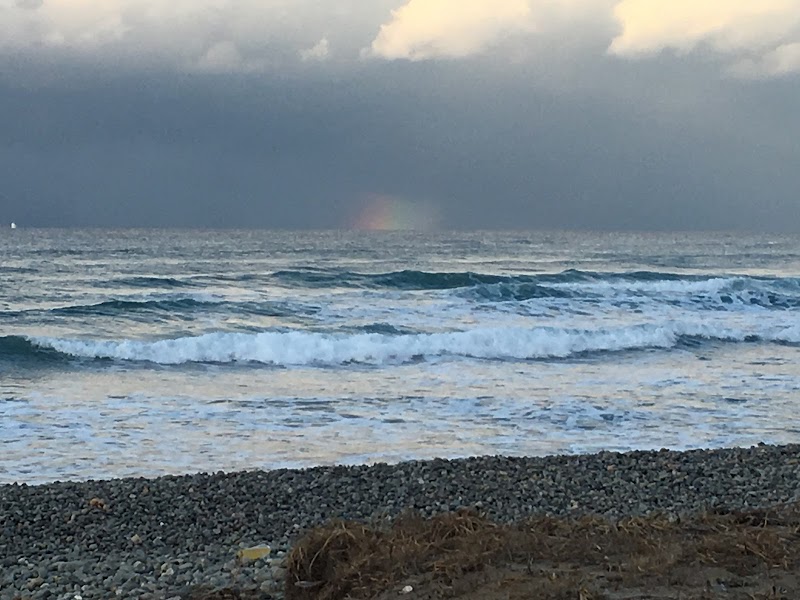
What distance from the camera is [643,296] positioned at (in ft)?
116

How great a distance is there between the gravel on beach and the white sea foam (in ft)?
34.2

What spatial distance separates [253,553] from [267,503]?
1591 mm

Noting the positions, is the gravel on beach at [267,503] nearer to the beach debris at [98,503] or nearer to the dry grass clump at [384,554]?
the beach debris at [98,503]

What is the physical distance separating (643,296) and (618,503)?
2839 cm

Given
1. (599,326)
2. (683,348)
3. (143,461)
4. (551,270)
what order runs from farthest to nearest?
(551,270), (599,326), (683,348), (143,461)

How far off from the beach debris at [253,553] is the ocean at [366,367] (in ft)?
11.1

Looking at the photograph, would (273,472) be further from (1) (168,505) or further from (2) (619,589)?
(2) (619,589)

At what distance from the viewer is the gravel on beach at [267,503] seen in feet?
19.7

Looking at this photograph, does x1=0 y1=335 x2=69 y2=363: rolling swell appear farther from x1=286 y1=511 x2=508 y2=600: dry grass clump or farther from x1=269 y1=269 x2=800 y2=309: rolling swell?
x1=269 y1=269 x2=800 y2=309: rolling swell

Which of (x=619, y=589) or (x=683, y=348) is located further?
(x=683, y=348)

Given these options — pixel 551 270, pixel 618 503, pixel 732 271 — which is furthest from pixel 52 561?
pixel 732 271

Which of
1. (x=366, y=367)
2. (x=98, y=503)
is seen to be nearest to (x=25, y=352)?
(x=366, y=367)

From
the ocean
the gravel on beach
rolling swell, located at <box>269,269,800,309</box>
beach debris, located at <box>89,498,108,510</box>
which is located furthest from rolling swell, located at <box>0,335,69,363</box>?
rolling swell, located at <box>269,269,800,309</box>

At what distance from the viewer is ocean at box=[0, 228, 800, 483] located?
36.0 feet
